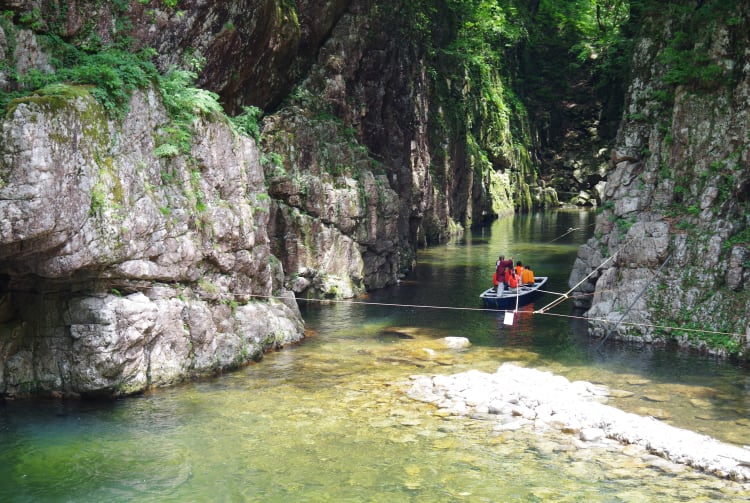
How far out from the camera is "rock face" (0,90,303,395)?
12.2 meters

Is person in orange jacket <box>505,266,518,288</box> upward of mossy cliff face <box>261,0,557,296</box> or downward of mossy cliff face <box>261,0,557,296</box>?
downward

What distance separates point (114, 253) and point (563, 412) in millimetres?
9138

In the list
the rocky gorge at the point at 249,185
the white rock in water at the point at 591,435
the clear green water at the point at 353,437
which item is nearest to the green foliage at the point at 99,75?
the rocky gorge at the point at 249,185

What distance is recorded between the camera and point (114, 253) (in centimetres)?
1371

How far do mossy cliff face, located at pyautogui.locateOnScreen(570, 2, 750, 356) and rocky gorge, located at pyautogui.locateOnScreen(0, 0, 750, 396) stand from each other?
0.21ft

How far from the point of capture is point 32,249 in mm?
12406

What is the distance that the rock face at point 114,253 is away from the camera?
12188 mm

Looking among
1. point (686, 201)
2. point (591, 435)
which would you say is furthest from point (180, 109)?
point (686, 201)

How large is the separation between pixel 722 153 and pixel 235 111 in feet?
47.8

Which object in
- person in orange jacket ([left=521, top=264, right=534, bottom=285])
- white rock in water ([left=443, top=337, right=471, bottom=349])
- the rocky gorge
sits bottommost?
white rock in water ([left=443, top=337, right=471, bottom=349])

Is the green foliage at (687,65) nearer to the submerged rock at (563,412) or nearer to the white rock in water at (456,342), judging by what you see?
the white rock in water at (456,342)

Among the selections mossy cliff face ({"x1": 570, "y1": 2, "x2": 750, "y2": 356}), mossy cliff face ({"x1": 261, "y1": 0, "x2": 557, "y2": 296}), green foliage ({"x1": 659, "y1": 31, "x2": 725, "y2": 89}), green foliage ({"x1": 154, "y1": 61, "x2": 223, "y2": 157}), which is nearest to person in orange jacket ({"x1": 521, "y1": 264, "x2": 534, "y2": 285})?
mossy cliff face ({"x1": 570, "y1": 2, "x2": 750, "y2": 356})

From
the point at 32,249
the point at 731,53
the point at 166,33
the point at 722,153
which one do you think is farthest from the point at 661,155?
the point at 32,249

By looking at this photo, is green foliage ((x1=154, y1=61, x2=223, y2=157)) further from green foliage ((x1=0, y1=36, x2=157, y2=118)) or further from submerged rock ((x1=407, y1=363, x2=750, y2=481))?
submerged rock ((x1=407, y1=363, x2=750, y2=481))
